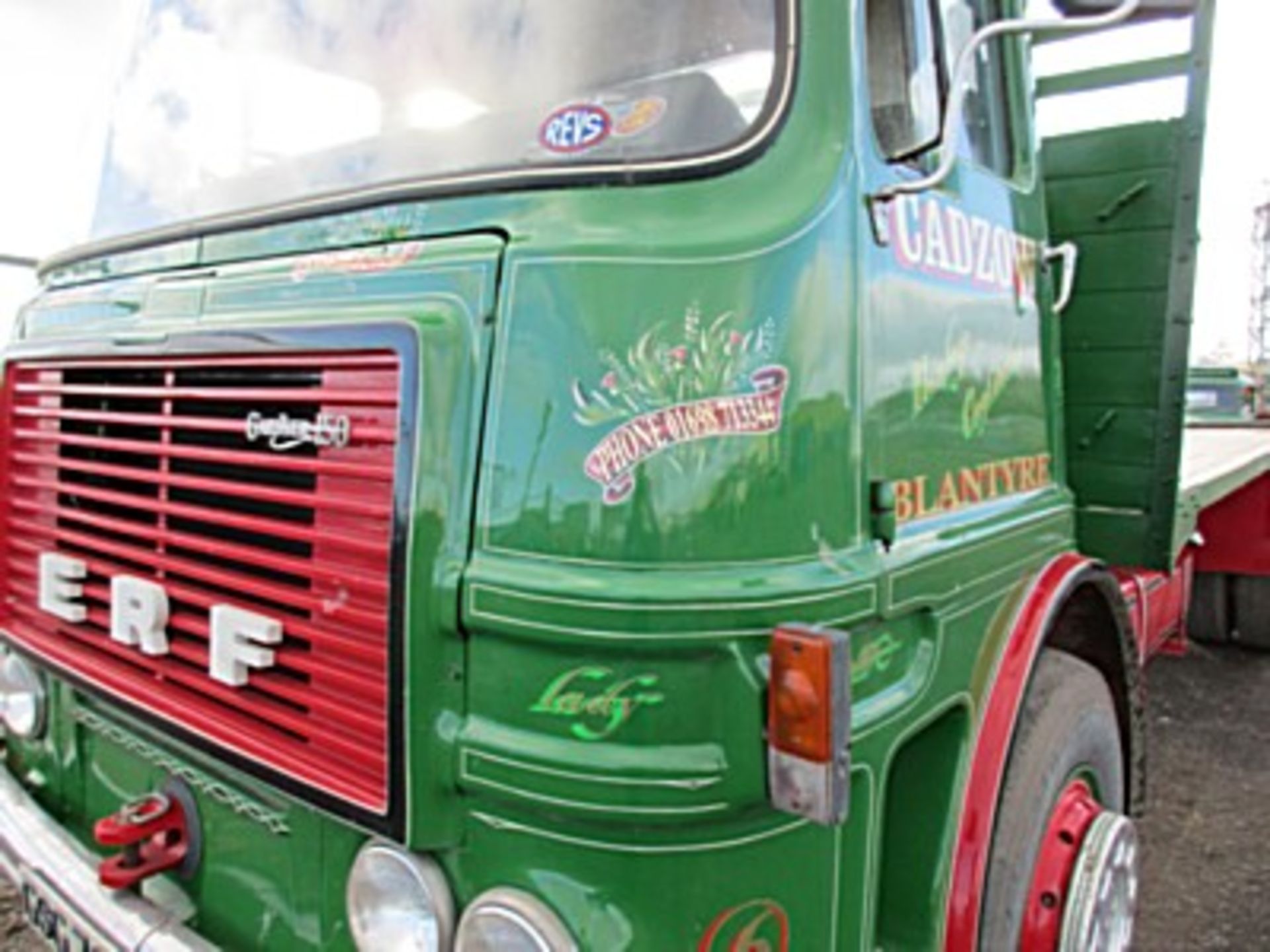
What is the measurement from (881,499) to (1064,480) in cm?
127

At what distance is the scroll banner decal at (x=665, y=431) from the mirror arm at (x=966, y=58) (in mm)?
425

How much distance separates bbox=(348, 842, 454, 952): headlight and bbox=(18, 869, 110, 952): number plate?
536 mm

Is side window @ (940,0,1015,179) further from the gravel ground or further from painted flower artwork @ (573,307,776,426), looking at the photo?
the gravel ground

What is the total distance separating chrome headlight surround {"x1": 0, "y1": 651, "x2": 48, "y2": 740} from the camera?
225 centimetres

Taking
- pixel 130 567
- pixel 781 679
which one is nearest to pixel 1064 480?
pixel 781 679

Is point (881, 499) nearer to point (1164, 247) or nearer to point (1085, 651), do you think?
point (1085, 651)

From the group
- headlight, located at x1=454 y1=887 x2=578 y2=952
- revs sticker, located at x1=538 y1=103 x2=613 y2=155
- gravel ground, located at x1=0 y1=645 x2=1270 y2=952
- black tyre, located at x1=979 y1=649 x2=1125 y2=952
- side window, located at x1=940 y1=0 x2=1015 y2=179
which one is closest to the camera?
headlight, located at x1=454 y1=887 x2=578 y2=952

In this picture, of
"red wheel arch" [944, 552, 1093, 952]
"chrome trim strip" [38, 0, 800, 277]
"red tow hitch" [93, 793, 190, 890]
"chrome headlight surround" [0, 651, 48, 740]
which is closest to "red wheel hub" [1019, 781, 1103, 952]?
"red wheel arch" [944, 552, 1093, 952]

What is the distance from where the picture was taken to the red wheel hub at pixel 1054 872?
2.01 metres

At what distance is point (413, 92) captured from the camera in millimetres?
1805

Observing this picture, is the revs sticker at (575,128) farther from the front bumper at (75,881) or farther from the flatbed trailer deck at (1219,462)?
the flatbed trailer deck at (1219,462)

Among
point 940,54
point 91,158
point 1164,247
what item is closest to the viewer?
point 940,54

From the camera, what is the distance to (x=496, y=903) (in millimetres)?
1338

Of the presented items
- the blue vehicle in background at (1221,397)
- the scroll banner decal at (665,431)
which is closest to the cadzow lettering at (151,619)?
the scroll banner decal at (665,431)
